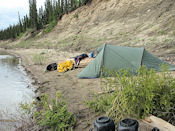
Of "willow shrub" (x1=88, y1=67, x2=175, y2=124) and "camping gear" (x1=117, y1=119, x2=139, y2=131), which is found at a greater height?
"willow shrub" (x1=88, y1=67, x2=175, y2=124)

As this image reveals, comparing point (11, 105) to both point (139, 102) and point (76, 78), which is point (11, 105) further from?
point (139, 102)

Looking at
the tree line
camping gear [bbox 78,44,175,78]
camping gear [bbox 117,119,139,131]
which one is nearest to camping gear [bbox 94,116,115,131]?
camping gear [bbox 117,119,139,131]

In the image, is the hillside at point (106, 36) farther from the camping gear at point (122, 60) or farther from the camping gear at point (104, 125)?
the camping gear at point (104, 125)

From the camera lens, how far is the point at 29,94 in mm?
6480

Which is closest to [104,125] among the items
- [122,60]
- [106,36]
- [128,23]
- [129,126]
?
[129,126]

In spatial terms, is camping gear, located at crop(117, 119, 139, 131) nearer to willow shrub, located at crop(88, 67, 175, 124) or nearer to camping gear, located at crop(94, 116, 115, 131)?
camping gear, located at crop(94, 116, 115, 131)

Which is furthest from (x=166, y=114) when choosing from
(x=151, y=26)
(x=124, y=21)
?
(x=124, y=21)

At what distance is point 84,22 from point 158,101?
22.6 meters

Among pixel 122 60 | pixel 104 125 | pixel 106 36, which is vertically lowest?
pixel 104 125

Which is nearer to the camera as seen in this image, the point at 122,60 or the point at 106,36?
the point at 122,60

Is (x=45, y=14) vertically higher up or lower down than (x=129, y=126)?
higher up

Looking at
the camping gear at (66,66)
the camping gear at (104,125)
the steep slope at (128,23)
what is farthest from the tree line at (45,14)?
the camping gear at (104,125)

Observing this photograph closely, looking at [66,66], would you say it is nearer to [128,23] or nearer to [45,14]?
[128,23]

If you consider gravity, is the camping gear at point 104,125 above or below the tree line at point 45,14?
below
